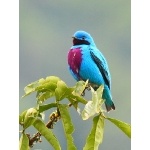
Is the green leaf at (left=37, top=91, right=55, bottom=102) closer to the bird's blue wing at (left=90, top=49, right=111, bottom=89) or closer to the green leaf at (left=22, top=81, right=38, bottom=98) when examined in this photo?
the green leaf at (left=22, top=81, right=38, bottom=98)

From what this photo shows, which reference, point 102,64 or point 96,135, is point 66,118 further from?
point 102,64

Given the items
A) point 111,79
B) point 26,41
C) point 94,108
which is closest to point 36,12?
point 26,41

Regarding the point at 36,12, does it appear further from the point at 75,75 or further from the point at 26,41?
the point at 75,75

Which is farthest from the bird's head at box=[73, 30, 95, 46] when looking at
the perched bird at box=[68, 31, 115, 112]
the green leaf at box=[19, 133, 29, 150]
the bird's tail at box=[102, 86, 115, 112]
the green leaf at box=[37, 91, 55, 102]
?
the green leaf at box=[19, 133, 29, 150]
